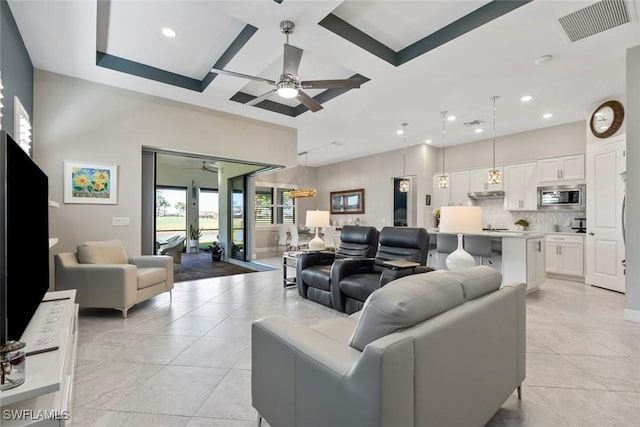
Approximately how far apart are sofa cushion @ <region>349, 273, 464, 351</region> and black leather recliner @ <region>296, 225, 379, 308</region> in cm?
241

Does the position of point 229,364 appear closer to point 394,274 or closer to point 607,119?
point 394,274

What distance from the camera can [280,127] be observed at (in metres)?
5.82

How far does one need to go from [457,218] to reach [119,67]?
4306mm

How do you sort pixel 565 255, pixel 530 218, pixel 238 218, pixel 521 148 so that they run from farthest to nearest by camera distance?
pixel 238 218 → pixel 521 148 → pixel 530 218 → pixel 565 255

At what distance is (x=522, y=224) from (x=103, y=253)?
7.18m

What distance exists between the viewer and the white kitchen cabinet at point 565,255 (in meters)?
5.09

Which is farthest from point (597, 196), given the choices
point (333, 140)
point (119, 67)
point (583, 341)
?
point (119, 67)

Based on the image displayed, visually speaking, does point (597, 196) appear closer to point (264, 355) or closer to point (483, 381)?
point (483, 381)

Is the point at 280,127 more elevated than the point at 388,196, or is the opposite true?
the point at 280,127

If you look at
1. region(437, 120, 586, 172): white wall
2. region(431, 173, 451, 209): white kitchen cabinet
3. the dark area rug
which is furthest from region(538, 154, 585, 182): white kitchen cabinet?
the dark area rug

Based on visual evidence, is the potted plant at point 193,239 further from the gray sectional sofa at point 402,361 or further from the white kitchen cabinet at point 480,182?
the gray sectional sofa at point 402,361

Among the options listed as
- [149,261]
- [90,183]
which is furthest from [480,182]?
[90,183]

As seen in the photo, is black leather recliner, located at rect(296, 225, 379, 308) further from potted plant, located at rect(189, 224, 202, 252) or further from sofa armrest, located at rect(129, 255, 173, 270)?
potted plant, located at rect(189, 224, 202, 252)

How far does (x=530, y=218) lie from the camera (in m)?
6.09
